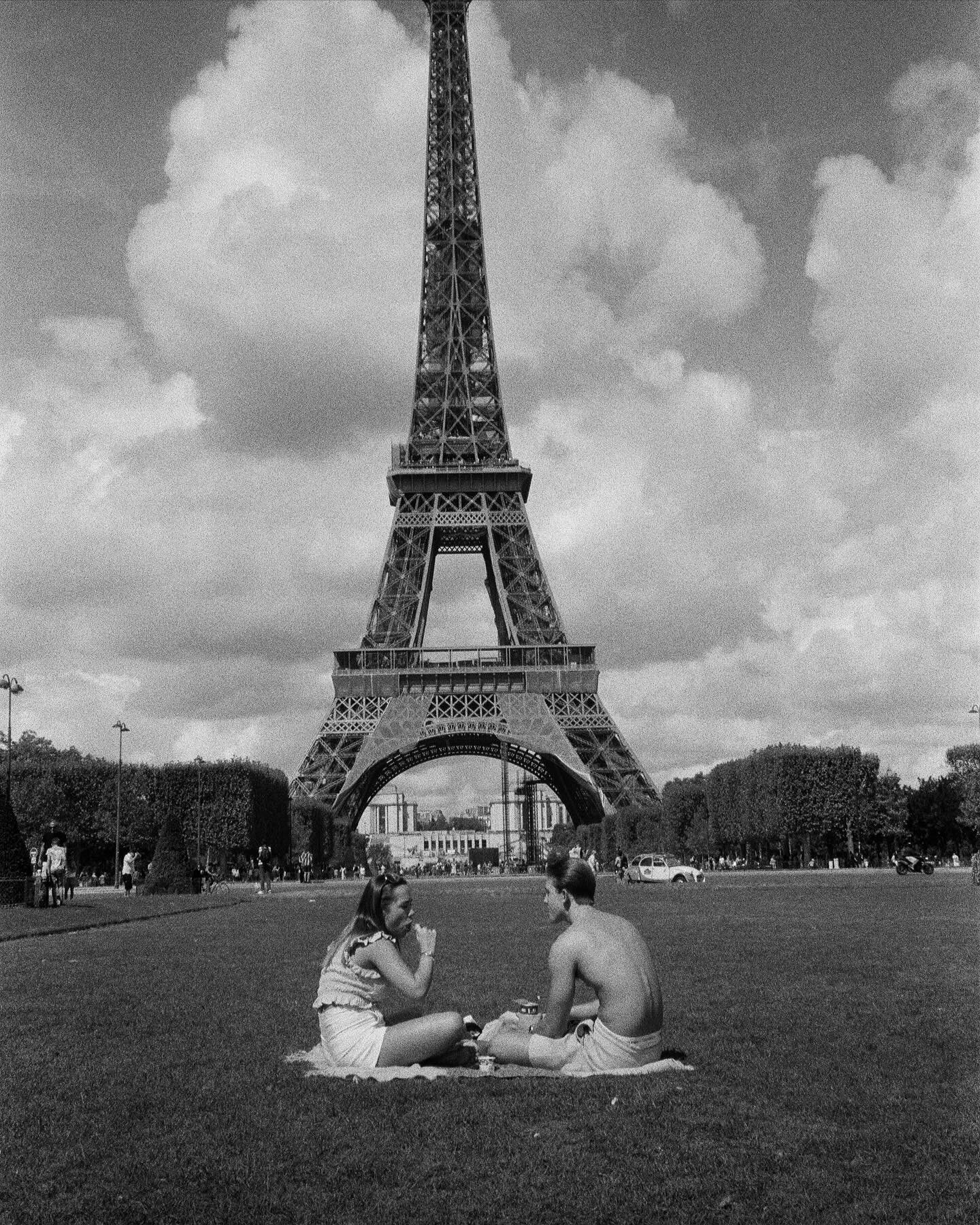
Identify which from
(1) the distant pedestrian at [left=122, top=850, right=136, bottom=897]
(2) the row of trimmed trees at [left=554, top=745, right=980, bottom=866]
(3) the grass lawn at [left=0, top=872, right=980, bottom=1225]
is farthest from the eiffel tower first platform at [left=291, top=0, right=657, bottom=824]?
(3) the grass lawn at [left=0, top=872, right=980, bottom=1225]

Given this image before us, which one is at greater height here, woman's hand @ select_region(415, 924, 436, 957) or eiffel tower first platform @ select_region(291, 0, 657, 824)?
eiffel tower first platform @ select_region(291, 0, 657, 824)

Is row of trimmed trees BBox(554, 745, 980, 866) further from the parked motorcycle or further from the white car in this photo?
the white car

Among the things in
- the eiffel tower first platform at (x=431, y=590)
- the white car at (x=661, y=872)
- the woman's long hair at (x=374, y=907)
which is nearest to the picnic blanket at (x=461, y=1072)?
the woman's long hair at (x=374, y=907)

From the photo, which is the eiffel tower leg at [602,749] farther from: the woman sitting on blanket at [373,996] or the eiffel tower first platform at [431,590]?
the woman sitting on blanket at [373,996]

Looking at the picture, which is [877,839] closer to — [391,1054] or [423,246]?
[423,246]

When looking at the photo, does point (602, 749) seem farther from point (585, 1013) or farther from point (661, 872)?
point (585, 1013)

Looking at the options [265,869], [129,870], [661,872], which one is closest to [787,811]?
[661,872]

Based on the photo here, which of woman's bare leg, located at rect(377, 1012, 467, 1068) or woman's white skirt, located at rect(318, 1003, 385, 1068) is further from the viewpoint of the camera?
woman's white skirt, located at rect(318, 1003, 385, 1068)

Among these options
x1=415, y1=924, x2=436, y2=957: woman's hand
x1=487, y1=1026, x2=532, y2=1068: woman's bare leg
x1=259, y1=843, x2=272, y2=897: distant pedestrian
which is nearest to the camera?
x1=415, y1=924, x2=436, y2=957: woman's hand

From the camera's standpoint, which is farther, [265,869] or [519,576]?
[519,576]
